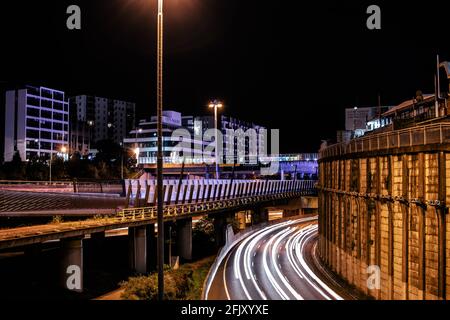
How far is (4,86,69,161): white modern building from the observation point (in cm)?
10650

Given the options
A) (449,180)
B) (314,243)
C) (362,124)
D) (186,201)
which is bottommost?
(314,243)

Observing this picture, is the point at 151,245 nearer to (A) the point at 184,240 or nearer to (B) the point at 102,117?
(A) the point at 184,240

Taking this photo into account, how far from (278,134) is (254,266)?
149400mm

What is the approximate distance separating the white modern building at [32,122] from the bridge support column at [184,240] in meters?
67.6

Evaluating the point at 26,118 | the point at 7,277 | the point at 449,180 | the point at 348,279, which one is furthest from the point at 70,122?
the point at 449,180

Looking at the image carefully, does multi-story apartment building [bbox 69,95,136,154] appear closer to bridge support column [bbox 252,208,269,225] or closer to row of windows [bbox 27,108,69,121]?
row of windows [bbox 27,108,69,121]

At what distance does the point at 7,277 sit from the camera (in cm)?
3294

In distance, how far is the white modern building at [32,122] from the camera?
10650 cm

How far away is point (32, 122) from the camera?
109812 mm

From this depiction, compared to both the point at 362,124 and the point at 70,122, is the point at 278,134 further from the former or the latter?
the point at 70,122

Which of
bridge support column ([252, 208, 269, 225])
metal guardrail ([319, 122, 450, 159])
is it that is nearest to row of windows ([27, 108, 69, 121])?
bridge support column ([252, 208, 269, 225])

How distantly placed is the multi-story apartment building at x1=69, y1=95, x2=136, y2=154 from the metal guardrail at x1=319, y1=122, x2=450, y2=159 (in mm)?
121955
